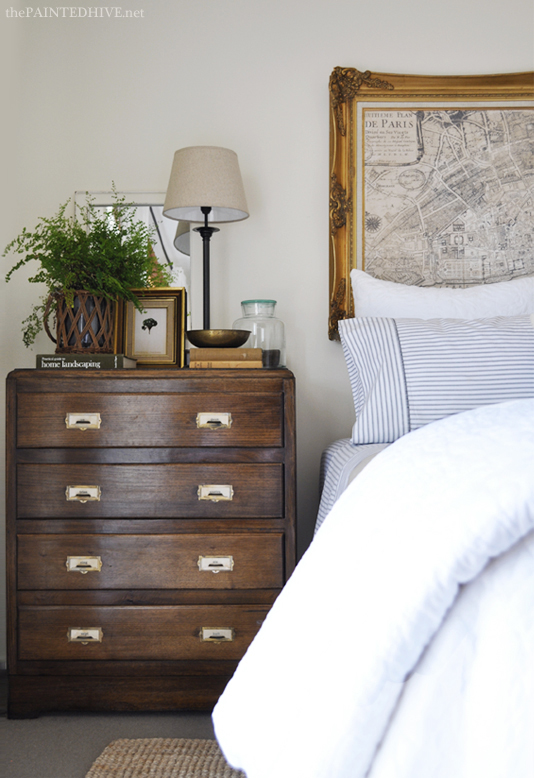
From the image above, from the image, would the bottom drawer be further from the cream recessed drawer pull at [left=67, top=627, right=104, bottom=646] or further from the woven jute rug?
the woven jute rug

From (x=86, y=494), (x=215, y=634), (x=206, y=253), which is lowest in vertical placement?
(x=215, y=634)

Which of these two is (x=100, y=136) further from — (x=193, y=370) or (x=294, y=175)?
(x=193, y=370)

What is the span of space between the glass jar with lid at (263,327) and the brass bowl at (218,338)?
19 centimetres

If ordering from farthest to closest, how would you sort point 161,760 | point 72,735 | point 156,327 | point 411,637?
point 156,327, point 72,735, point 161,760, point 411,637

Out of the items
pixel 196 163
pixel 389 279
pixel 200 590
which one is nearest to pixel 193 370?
pixel 200 590

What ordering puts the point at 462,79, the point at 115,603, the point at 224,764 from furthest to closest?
the point at 462,79
the point at 115,603
the point at 224,764

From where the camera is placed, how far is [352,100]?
6.70 ft

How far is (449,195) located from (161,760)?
1.90 meters

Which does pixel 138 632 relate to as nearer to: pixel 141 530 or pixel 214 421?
pixel 141 530

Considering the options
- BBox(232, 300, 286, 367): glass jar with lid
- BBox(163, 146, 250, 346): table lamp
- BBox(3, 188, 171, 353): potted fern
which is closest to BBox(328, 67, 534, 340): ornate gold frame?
BBox(232, 300, 286, 367): glass jar with lid

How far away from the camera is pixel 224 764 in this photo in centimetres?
130

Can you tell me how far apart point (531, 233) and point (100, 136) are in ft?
5.10

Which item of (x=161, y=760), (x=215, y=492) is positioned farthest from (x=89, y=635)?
(x=215, y=492)

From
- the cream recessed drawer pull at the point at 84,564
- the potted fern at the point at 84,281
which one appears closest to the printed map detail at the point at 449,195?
the potted fern at the point at 84,281
